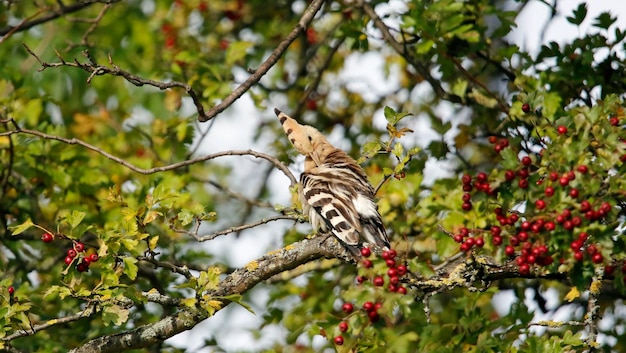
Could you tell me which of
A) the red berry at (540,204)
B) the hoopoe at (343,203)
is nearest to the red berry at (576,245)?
the red berry at (540,204)

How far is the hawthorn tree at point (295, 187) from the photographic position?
4.42m

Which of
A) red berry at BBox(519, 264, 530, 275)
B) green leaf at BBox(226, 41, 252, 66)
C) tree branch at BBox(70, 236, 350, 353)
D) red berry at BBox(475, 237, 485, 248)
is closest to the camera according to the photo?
red berry at BBox(519, 264, 530, 275)

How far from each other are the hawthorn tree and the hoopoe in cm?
20

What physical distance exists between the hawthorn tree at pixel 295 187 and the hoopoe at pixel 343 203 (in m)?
0.20

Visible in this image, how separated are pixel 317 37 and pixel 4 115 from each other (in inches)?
177

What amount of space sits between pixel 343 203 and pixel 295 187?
1.74 ft

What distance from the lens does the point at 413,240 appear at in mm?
6902

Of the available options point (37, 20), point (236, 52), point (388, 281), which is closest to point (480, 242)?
point (388, 281)

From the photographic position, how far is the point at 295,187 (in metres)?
5.62

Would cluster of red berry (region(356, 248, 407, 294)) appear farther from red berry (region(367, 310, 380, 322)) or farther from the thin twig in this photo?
the thin twig

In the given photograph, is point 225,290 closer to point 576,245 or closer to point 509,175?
point 509,175

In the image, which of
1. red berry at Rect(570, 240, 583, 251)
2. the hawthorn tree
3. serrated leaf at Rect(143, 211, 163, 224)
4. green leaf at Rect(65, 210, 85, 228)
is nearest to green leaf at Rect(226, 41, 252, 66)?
the hawthorn tree

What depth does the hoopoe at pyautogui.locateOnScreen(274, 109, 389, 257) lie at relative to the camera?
556cm

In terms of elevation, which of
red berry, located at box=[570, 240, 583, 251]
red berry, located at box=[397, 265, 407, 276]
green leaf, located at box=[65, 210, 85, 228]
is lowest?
red berry, located at box=[570, 240, 583, 251]
